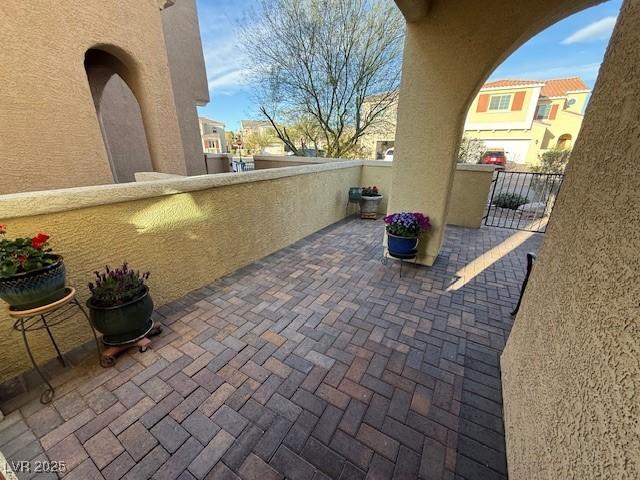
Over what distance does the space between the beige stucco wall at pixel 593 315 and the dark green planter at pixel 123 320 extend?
270cm

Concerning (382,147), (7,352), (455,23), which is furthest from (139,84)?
(382,147)

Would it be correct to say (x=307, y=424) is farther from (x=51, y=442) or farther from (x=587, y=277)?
(x=587, y=277)

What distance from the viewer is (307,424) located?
168 centimetres

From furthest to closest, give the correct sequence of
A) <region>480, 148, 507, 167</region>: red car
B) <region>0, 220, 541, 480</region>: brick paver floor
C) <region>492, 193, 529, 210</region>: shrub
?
<region>480, 148, 507, 167</region>: red car < <region>492, 193, 529, 210</region>: shrub < <region>0, 220, 541, 480</region>: brick paver floor

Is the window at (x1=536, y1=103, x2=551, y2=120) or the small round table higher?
the window at (x1=536, y1=103, x2=551, y2=120)

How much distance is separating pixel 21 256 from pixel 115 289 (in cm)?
59

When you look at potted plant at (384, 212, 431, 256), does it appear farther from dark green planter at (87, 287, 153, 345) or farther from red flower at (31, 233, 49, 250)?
red flower at (31, 233, 49, 250)

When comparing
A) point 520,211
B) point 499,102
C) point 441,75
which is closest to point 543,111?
point 499,102

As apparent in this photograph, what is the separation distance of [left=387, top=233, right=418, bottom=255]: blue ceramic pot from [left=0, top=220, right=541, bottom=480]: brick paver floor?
622 mm

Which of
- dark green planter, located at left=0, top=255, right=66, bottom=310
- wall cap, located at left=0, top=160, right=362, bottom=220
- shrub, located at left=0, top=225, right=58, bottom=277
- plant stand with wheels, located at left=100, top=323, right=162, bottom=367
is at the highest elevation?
wall cap, located at left=0, top=160, right=362, bottom=220

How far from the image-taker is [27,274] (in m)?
1.59

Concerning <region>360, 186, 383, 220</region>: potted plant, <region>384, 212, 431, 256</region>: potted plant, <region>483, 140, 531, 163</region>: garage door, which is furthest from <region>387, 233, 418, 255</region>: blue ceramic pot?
<region>483, 140, 531, 163</region>: garage door

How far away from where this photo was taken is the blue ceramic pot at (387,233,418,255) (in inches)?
136

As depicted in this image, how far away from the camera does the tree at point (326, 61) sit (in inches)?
302
